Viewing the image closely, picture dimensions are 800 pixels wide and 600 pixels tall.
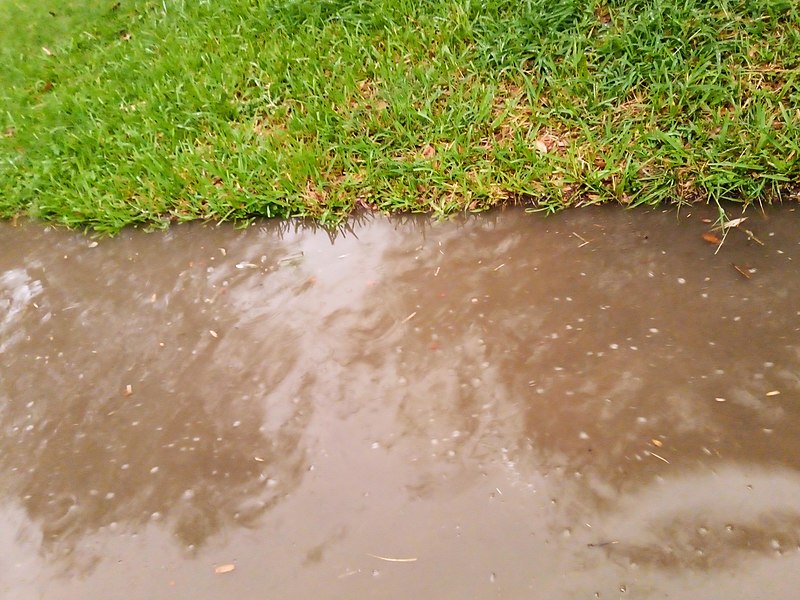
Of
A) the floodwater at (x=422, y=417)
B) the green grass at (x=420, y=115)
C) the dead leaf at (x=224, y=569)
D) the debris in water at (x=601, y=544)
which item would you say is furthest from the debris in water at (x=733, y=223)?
the dead leaf at (x=224, y=569)

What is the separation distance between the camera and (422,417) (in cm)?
217

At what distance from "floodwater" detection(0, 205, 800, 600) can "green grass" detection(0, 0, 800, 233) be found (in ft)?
0.79

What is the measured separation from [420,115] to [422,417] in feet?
5.52

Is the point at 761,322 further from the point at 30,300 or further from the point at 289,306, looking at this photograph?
the point at 30,300

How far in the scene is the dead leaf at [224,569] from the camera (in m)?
1.95

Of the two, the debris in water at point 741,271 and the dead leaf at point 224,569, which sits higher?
the debris in water at point 741,271

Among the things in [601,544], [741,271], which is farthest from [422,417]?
[741,271]

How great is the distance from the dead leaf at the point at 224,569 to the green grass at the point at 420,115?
1.66m

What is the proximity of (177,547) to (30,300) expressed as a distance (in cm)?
174

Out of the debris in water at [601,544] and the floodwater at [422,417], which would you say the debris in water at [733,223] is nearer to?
the floodwater at [422,417]

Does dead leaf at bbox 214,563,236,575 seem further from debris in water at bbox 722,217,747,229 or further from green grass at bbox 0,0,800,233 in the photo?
debris in water at bbox 722,217,747,229

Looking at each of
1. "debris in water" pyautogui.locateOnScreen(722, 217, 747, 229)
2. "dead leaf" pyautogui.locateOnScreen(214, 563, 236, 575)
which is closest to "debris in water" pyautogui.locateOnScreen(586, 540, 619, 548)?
"dead leaf" pyautogui.locateOnScreen(214, 563, 236, 575)

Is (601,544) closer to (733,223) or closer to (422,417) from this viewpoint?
(422,417)

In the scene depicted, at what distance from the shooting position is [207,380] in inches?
96.7
